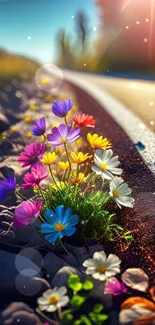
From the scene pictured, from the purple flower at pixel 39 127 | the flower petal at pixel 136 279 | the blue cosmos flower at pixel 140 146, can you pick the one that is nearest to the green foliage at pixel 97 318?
the flower petal at pixel 136 279

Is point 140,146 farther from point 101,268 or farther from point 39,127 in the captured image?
point 101,268

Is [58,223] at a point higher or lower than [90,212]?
higher

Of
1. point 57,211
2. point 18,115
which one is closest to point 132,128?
point 57,211

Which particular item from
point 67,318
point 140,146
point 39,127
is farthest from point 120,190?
point 140,146

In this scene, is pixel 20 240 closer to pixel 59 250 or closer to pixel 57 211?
pixel 59 250

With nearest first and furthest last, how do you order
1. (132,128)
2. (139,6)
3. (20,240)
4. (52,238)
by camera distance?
(52,238)
(20,240)
(132,128)
(139,6)

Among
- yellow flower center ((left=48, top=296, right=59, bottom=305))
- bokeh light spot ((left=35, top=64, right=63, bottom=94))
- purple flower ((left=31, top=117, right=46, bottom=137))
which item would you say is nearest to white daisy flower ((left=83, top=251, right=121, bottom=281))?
yellow flower center ((left=48, top=296, right=59, bottom=305))

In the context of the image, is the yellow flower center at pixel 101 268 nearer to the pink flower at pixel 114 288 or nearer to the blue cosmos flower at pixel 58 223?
the pink flower at pixel 114 288
